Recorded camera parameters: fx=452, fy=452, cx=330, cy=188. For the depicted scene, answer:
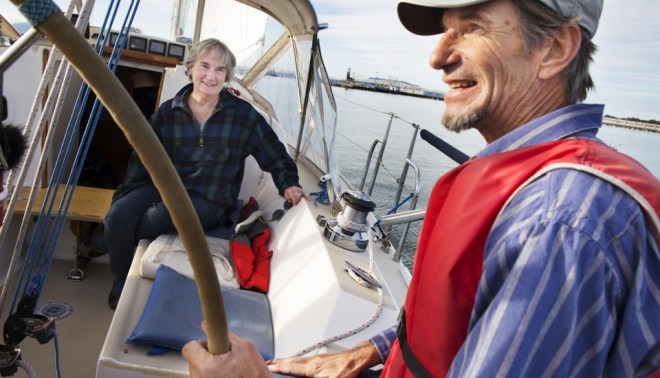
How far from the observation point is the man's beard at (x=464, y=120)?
77 centimetres

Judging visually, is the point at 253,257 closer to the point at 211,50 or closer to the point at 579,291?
the point at 211,50

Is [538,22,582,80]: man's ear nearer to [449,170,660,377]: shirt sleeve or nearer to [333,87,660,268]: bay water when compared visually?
[449,170,660,377]: shirt sleeve

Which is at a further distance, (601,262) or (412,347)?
(412,347)

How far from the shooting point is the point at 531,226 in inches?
19.6

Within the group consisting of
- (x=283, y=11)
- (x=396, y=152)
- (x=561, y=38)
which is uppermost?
(x=283, y=11)

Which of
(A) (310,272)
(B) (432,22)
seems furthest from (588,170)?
(A) (310,272)

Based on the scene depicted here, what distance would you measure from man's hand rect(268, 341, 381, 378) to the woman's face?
1.65m

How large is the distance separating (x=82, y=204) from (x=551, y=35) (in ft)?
8.79

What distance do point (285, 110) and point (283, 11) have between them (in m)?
0.89

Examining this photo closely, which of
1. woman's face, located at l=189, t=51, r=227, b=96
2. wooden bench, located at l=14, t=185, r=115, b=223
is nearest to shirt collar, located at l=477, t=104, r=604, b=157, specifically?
woman's face, located at l=189, t=51, r=227, b=96

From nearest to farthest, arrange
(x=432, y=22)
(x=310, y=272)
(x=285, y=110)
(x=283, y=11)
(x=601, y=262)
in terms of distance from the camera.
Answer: (x=601, y=262), (x=432, y=22), (x=310, y=272), (x=283, y=11), (x=285, y=110)

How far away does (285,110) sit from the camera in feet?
11.8

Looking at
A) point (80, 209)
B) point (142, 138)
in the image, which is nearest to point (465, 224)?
point (142, 138)

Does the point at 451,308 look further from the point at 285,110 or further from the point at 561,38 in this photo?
the point at 285,110
